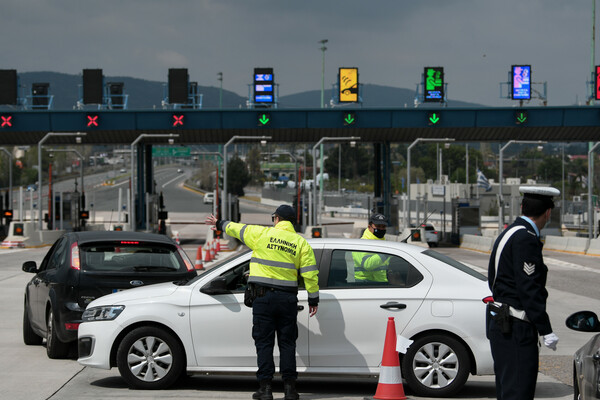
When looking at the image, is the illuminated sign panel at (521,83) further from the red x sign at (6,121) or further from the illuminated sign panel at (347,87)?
the red x sign at (6,121)

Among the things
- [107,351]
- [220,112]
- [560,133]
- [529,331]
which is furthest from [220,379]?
[560,133]

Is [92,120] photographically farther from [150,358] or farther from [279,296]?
[279,296]

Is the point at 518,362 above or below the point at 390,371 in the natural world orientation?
above

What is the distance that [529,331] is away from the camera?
554 centimetres

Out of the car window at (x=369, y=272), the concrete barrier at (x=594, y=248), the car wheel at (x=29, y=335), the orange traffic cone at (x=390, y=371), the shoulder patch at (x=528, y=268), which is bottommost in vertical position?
the concrete barrier at (x=594, y=248)

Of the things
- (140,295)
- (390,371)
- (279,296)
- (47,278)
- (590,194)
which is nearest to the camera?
(390,371)

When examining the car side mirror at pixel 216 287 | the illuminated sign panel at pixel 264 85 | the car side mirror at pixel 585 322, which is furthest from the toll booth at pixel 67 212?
the car side mirror at pixel 585 322

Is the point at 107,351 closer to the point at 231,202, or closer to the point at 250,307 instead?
the point at 250,307

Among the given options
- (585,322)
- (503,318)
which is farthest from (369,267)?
(585,322)

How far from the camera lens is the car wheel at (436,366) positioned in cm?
847

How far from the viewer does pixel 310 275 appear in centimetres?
819

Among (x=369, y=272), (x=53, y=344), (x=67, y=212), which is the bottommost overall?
(x=67, y=212)

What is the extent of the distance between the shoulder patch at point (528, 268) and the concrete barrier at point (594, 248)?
106 feet

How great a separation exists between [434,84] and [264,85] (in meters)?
Answer: 7.84
